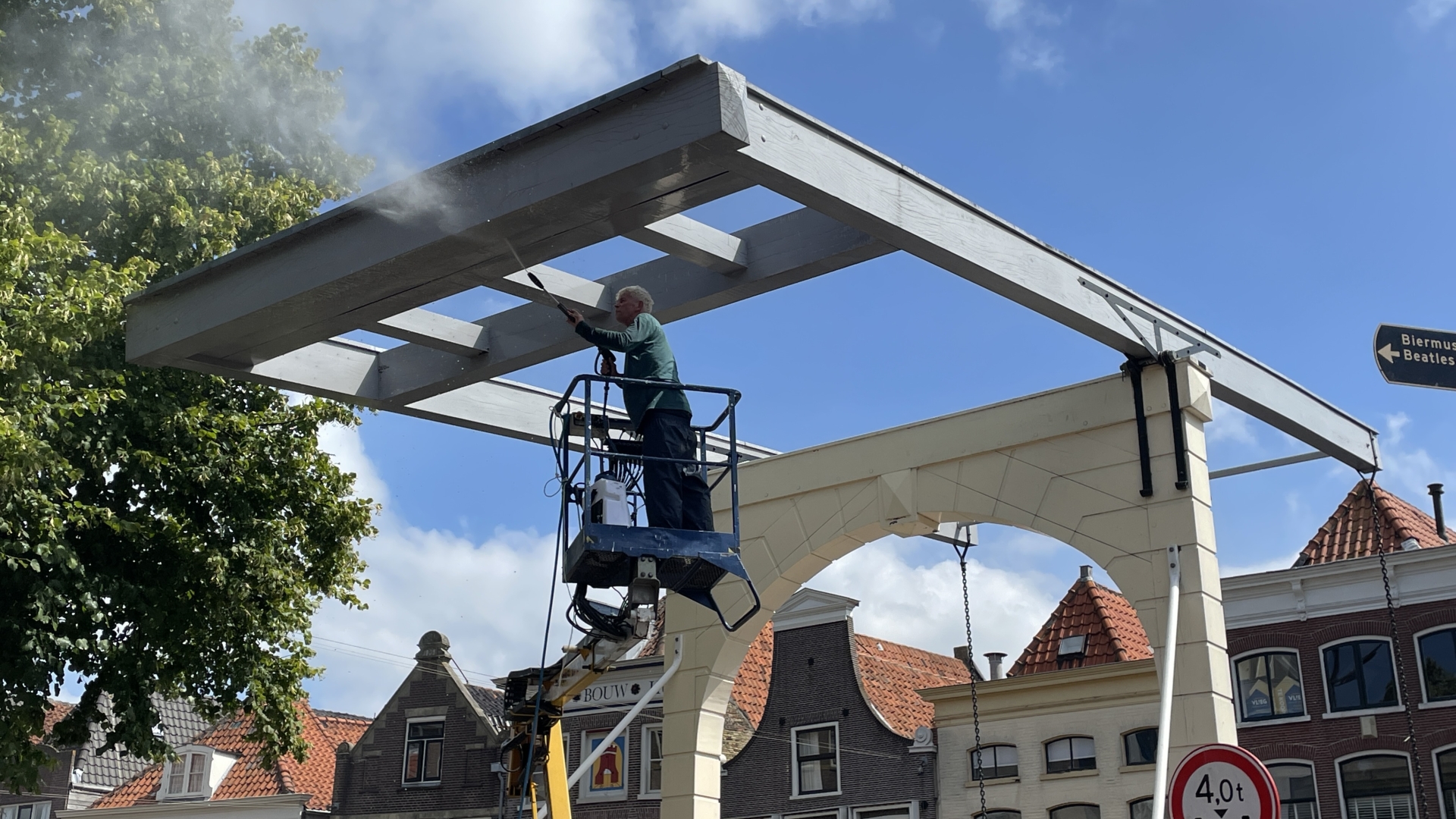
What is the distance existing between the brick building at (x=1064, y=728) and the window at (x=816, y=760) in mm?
1838

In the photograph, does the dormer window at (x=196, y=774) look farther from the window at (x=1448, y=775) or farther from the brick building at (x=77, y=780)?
the window at (x=1448, y=775)

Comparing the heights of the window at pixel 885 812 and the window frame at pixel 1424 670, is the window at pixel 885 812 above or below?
below

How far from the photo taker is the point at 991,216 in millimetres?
7418

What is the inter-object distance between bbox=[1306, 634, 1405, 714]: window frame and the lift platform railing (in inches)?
608

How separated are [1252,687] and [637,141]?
17.7m

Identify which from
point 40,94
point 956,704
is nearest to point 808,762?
point 956,704

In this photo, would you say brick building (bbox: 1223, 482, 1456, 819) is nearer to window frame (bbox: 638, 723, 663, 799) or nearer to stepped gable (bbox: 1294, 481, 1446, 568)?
stepped gable (bbox: 1294, 481, 1446, 568)

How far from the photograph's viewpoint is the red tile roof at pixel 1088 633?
72.2 feet

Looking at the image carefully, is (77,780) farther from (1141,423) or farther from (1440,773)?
(1141,423)

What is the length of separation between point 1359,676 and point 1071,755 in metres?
4.30

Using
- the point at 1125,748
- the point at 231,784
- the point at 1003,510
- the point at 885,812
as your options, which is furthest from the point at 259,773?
the point at 1003,510

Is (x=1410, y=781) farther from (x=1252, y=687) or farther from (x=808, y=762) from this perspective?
(x=808, y=762)

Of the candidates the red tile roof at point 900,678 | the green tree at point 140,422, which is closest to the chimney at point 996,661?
the red tile roof at point 900,678

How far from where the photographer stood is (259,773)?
29453 millimetres
